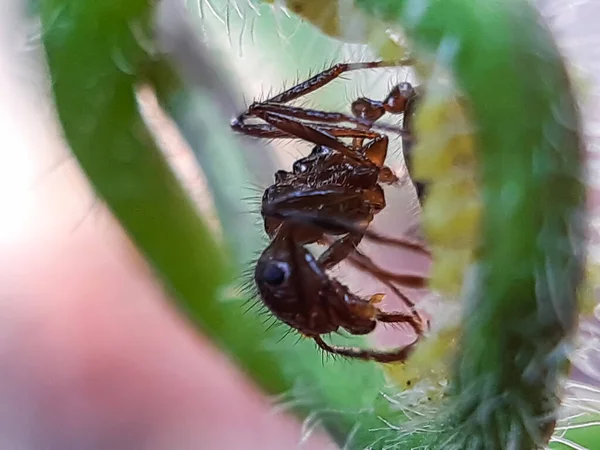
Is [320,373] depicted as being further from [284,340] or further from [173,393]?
[173,393]

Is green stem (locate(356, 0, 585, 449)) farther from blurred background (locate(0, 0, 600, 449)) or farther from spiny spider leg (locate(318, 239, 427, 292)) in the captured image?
spiny spider leg (locate(318, 239, 427, 292))

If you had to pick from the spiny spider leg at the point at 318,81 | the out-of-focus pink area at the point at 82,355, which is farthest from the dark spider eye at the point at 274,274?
the out-of-focus pink area at the point at 82,355

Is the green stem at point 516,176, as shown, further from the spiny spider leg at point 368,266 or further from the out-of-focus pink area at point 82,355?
the out-of-focus pink area at point 82,355

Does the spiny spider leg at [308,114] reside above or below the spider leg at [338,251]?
above

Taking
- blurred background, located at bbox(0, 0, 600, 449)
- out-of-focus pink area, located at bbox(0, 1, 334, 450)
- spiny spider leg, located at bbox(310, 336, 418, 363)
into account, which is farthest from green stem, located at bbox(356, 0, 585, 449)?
out-of-focus pink area, located at bbox(0, 1, 334, 450)

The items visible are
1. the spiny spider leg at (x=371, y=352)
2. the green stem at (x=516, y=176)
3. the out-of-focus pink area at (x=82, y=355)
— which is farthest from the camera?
the out-of-focus pink area at (x=82, y=355)

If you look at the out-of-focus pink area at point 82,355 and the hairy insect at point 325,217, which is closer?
the hairy insect at point 325,217
